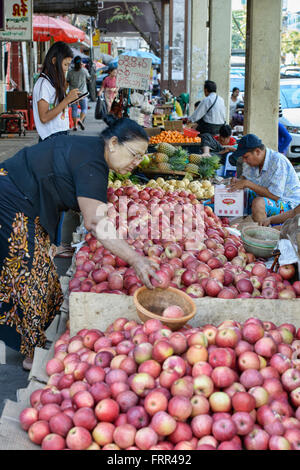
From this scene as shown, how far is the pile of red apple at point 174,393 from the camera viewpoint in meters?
1.96

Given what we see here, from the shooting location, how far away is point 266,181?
548cm

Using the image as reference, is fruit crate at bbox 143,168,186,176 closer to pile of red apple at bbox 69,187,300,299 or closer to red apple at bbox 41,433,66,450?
pile of red apple at bbox 69,187,300,299

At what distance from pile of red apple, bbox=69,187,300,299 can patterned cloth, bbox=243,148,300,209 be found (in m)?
1.14

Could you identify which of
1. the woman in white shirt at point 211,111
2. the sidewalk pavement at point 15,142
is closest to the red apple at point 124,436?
Answer: the woman in white shirt at point 211,111

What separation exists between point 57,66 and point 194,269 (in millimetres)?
2757

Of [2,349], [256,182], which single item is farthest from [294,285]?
[256,182]

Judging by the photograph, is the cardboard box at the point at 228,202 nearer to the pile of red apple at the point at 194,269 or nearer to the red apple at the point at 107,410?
the pile of red apple at the point at 194,269

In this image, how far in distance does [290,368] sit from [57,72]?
3869mm

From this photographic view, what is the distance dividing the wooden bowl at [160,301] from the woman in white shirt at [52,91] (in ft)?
9.74

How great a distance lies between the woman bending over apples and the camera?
9.20ft

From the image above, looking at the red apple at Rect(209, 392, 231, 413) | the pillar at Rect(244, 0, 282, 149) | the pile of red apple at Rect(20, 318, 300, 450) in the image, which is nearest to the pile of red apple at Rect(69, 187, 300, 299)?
the pile of red apple at Rect(20, 318, 300, 450)

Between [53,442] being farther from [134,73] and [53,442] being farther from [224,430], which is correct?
[134,73]

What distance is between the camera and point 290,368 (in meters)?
2.27
